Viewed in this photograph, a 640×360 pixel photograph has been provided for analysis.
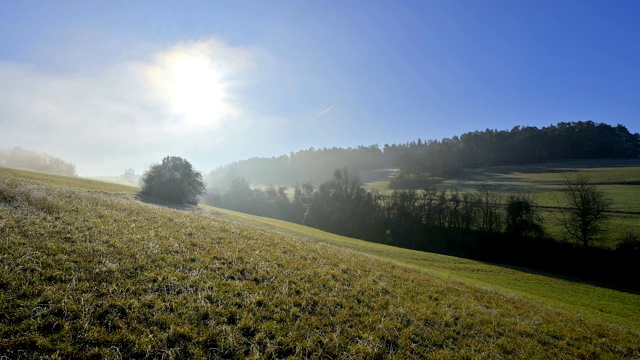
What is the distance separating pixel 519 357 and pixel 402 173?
108 meters

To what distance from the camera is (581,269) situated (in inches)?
1791

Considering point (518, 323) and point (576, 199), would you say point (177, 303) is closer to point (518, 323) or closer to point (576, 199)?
point (518, 323)

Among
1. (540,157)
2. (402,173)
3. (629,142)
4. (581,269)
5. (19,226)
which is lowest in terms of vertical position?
(581,269)

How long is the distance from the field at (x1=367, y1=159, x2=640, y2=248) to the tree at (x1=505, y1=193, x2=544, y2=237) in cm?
301

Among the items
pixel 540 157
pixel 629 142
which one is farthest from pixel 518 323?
pixel 629 142

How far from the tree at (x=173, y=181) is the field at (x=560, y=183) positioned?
81.7 m

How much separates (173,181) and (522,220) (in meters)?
79.2

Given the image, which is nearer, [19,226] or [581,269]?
[19,226]

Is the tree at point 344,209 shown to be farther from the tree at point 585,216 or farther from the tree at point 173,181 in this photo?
the tree at point 585,216

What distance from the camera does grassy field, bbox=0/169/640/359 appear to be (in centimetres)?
557

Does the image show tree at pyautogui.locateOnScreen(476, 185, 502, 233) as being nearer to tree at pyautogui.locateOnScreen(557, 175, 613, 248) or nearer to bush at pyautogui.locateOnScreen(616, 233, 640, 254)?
tree at pyautogui.locateOnScreen(557, 175, 613, 248)

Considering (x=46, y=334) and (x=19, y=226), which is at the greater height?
(x=19, y=226)

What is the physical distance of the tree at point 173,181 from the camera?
6325 cm

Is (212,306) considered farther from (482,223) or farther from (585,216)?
A: (482,223)
